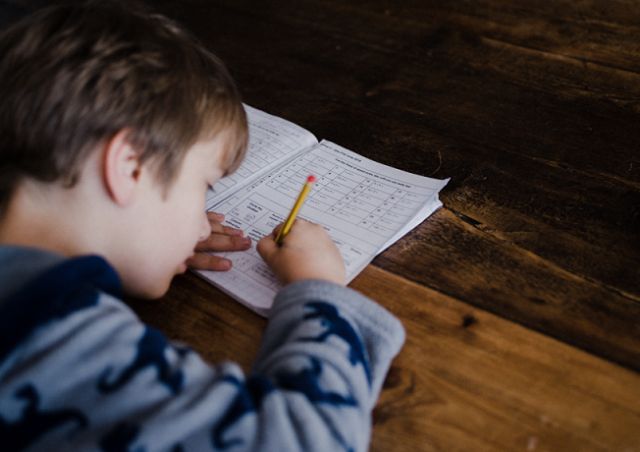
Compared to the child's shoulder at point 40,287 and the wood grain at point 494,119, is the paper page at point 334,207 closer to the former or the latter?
the wood grain at point 494,119

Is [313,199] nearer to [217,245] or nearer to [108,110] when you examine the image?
[217,245]

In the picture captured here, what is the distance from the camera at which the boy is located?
22.6 inches

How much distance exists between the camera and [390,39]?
1.41m

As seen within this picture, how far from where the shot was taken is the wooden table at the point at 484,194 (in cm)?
70

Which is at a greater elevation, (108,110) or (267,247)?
(108,110)

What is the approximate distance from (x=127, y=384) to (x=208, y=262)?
12.2 inches

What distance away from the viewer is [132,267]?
0.79 m

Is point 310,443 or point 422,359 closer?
point 310,443

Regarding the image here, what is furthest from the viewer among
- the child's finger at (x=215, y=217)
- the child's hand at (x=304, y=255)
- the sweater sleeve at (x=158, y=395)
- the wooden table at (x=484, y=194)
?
the child's finger at (x=215, y=217)

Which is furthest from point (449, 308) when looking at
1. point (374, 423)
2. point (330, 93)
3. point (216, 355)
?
point (330, 93)

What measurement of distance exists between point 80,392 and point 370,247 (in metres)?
0.44

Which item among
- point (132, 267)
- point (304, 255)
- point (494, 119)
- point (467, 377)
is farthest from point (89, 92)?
point (494, 119)

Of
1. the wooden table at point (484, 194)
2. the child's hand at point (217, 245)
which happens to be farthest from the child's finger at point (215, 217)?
the wooden table at point (484, 194)

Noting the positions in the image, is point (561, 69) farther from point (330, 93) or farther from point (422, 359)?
point (422, 359)
